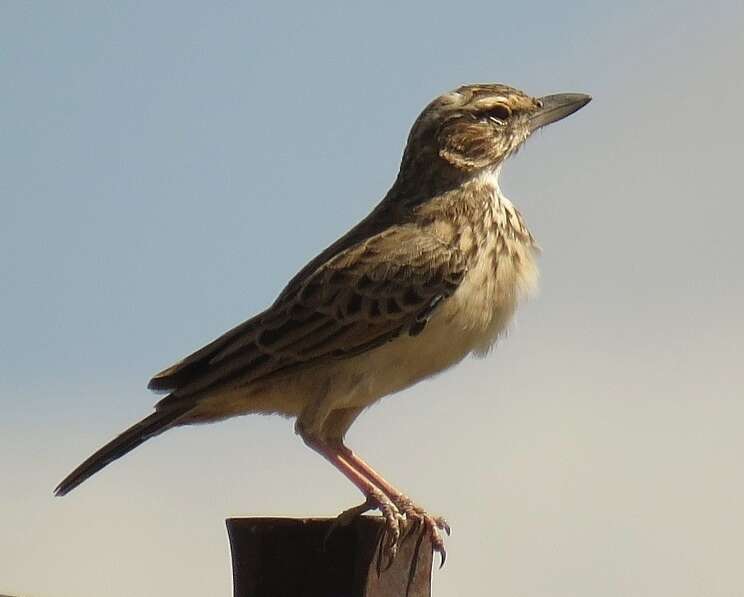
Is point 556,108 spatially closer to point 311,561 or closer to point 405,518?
point 405,518

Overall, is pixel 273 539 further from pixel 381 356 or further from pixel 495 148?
pixel 495 148

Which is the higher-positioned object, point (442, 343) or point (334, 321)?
point (334, 321)

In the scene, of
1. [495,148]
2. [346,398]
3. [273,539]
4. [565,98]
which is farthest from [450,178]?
[273,539]

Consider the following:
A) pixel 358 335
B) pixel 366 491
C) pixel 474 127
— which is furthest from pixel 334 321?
pixel 474 127

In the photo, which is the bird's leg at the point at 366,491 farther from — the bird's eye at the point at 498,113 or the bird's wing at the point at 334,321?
the bird's eye at the point at 498,113

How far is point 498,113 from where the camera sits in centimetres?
1158

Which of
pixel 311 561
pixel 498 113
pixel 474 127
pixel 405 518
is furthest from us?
pixel 498 113

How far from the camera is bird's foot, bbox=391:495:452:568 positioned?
8.30 m

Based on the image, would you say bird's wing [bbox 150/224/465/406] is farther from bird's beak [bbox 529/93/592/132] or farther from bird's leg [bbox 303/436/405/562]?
bird's beak [bbox 529/93/592/132]

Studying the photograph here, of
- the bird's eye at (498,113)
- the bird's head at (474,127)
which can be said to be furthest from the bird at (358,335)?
the bird's eye at (498,113)

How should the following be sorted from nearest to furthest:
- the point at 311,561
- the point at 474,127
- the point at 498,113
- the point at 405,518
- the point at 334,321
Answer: the point at 311,561
the point at 405,518
the point at 334,321
the point at 474,127
the point at 498,113

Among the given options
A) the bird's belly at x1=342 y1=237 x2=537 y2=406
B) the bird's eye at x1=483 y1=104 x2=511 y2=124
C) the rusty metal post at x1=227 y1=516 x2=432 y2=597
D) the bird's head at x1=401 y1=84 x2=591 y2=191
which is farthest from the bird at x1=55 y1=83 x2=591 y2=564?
the rusty metal post at x1=227 y1=516 x2=432 y2=597

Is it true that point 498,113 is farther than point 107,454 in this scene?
Yes

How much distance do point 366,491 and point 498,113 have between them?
3656mm
